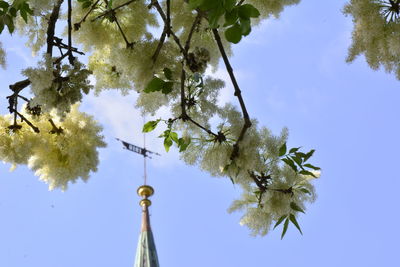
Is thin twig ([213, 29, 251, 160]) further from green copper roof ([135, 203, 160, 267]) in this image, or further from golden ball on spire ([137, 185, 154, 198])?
golden ball on spire ([137, 185, 154, 198])

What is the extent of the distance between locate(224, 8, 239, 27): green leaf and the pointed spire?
15.8 metres

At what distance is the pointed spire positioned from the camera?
17.2 m

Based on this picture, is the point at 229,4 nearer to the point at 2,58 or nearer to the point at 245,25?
the point at 245,25

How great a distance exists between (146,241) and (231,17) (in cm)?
1747

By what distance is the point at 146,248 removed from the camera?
18156 millimetres

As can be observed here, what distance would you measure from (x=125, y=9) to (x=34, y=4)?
77cm

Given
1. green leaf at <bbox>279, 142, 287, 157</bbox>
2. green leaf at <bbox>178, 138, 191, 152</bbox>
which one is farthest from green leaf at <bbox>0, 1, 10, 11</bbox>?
green leaf at <bbox>279, 142, 287, 157</bbox>

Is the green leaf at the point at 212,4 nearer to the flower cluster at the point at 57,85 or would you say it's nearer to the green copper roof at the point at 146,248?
the flower cluster at the point at 57,85

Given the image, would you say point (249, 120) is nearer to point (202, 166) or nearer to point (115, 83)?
point (202, 166)

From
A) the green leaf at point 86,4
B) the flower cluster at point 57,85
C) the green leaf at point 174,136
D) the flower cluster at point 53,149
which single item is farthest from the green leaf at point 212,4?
the flower cluster at point 53,149

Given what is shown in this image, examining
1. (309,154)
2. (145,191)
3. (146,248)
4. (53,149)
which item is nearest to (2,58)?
(53,149)

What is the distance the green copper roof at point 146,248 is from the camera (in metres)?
17.2

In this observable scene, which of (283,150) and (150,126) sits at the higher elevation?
(150,126)

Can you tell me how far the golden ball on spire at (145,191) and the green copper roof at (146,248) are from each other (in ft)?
2.53
